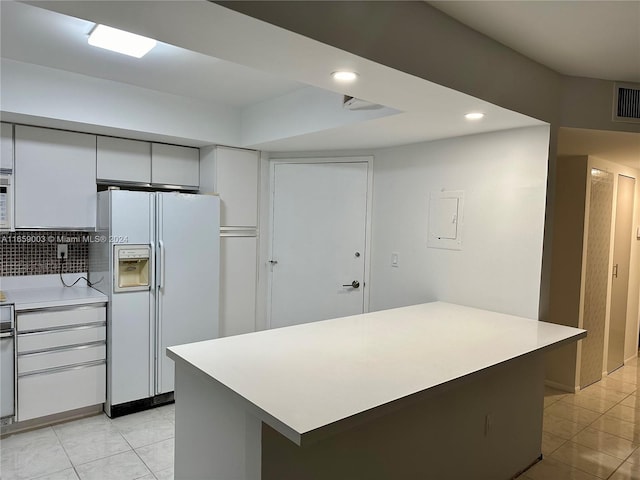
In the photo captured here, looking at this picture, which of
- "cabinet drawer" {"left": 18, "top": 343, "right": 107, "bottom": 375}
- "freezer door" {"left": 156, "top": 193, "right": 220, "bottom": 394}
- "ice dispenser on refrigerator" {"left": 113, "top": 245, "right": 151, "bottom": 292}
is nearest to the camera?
"cabinet drawer" {"left": 18, "top": 343, "right": 107, "bottom": 375}

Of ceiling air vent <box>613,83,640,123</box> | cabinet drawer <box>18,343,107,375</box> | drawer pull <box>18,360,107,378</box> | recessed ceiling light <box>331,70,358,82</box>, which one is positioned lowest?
drawer pull <box>18,360,107,378</box>

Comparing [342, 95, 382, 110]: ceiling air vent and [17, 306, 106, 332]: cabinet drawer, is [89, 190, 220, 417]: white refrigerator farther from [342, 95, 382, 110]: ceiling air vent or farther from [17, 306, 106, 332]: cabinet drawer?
[342, 95, 382, 110]: ceiling air vent

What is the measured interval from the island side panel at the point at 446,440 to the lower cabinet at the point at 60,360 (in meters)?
2.22

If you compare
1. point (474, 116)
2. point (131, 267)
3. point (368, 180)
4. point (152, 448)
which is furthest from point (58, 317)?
point (474, 116)

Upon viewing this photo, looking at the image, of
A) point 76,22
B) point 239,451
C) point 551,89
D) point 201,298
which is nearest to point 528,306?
point 551,89

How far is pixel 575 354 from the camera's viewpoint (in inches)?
150

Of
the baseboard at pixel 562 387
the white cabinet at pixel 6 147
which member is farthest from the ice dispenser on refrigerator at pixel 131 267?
the baseboard at pixel 562 387

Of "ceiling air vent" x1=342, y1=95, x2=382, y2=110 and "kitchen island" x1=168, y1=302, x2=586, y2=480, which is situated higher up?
"ceiling air vent" x1=342, y1=95, x2=382, y2=110

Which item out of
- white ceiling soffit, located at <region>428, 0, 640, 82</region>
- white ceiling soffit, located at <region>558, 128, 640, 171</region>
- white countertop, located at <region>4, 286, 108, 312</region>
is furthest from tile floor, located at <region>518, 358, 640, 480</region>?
white countertop, located at <region>4, 286, 108, 312</region>

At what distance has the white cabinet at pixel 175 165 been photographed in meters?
3.62

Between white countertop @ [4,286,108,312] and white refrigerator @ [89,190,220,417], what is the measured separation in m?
0.11

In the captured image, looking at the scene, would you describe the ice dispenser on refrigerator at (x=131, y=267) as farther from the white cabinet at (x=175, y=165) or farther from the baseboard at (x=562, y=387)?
the baseboard at (x=562, y=387)

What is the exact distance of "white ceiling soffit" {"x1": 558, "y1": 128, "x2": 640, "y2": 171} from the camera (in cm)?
282

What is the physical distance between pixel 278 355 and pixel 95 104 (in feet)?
7.55
